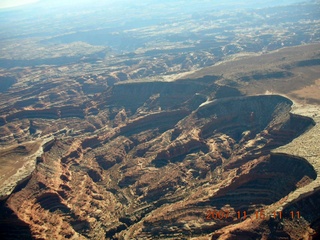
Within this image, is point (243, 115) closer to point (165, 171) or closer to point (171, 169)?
point (171, 169)

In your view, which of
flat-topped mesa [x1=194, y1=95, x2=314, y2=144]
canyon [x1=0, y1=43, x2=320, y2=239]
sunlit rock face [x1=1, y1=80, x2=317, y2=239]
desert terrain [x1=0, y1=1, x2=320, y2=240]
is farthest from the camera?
flat-topped mesa [x1=194, y1=95, x2=314, y2=144]

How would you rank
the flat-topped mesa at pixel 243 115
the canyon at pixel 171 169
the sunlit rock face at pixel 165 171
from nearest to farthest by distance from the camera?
the canyon at pixel 171 169
the sunlit rock face at pixel 165 171
the flat-topped mesa at pixel 243 115

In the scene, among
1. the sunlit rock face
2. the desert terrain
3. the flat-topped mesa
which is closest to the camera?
the desert terrain

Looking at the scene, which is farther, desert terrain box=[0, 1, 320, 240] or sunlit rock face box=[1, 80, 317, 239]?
sunlit rock face box=[1, 80, 317, 239]

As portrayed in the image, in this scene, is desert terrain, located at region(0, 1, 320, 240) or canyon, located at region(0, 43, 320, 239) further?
desert terrain, located at region(0, 1, 320, 240)

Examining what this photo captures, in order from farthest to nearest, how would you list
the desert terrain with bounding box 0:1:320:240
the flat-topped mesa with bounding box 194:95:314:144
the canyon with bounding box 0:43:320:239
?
the flat-topped mesa with bounding box 194:95:314:144
the desert terrain with bounding box 0:1:320:240
the canyon with bounding box 0:43:320:239

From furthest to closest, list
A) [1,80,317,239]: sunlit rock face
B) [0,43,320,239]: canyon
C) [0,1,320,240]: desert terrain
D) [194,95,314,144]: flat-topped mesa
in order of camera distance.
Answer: [194,95,314,144]: flat-topped mesa → [1,80,317,239]: sunlit rock face → [0,1,320,240]: desert terrain → [0,43,320,239]: canyon

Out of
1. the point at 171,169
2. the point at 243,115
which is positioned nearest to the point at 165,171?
the point at 171,169

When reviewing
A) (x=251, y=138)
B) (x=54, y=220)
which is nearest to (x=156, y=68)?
(x=251, y=138)

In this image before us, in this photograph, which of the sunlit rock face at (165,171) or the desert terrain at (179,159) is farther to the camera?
the sunlit rock face at (165,171)
